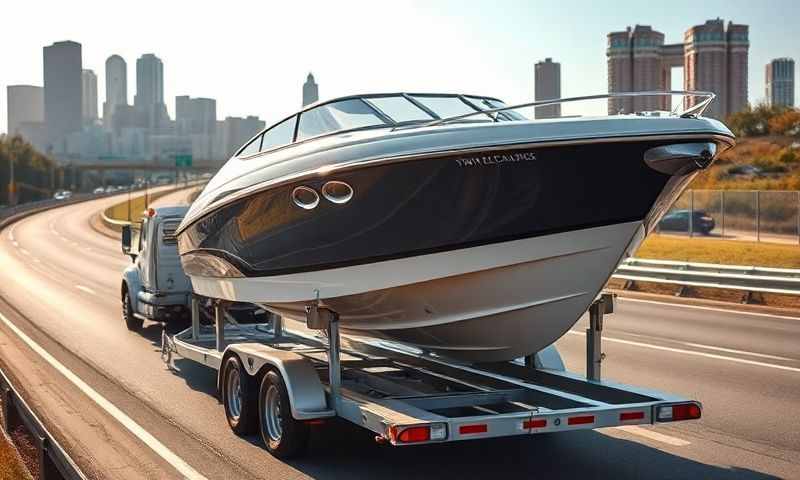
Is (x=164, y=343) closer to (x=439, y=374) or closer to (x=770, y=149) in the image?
(x=439, y=374)

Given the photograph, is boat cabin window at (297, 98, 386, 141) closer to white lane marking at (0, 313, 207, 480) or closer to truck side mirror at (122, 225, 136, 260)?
white lane marking at (0, 313, 207, 480)

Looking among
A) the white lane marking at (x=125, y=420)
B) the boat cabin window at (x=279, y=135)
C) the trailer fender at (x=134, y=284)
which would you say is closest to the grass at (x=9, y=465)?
the white lane marking at (x=125, y=420)

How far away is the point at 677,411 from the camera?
310 inches

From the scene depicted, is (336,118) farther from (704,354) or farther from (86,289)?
(86,289)

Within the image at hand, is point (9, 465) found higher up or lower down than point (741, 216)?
lower down

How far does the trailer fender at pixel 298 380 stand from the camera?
8289mm

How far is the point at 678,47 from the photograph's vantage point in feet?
354

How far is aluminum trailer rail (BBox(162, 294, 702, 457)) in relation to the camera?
7.49 metres

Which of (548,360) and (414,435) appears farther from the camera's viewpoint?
(548,360)

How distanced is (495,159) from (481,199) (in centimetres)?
34

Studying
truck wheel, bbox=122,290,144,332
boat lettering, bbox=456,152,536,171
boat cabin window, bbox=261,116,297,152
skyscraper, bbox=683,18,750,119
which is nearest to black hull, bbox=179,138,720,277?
boat lettering, bbox=456,152,536,171

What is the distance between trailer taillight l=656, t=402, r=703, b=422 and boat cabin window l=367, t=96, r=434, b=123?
3093 millimetres

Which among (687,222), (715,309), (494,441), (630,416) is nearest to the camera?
(630,416)

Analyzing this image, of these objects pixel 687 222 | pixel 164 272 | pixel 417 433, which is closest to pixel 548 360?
pixel 417 433
